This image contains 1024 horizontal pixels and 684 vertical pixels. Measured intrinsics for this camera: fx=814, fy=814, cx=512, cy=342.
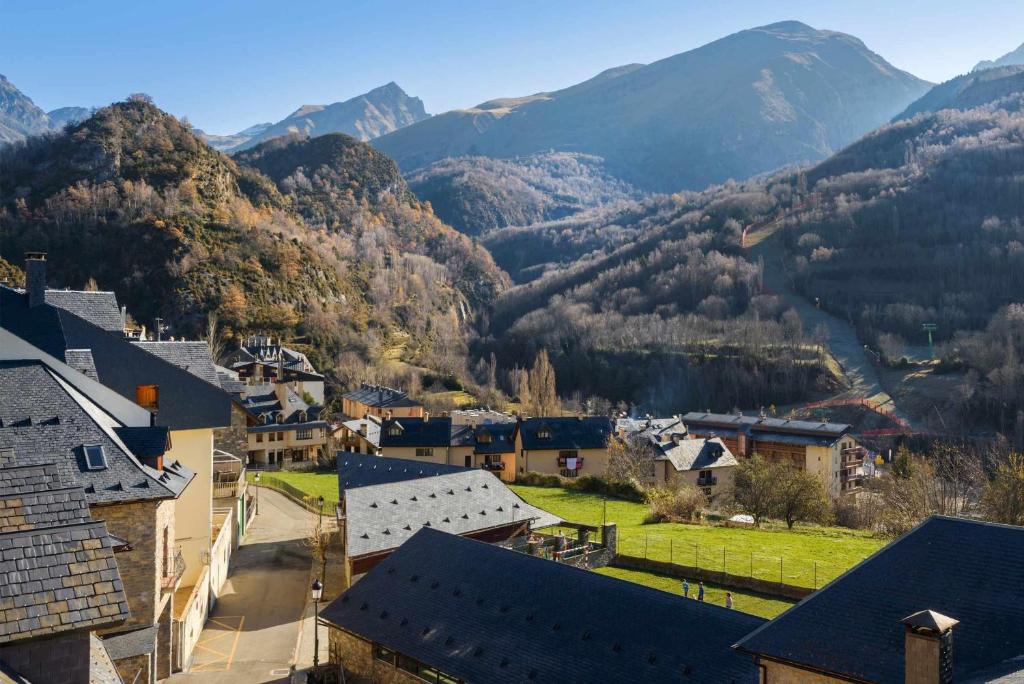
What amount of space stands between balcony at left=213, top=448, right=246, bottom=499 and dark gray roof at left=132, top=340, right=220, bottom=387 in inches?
380

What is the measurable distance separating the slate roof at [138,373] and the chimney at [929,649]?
2358 centimetres

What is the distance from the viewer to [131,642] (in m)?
19.6

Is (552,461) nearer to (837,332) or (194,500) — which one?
(194,500)

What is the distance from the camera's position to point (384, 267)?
17238cm

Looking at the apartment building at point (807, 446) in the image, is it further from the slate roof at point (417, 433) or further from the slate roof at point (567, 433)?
the slate roof at point (417, 433)

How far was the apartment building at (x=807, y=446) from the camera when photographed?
261ft

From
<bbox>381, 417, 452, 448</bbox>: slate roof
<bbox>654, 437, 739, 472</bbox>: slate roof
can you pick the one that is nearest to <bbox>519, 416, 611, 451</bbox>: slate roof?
<bbox>654, 437, 739, 472</bbox>: slate roof

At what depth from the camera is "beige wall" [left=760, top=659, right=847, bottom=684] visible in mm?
13156

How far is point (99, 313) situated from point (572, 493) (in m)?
34.5

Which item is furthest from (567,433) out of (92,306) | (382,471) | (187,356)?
(92,306)

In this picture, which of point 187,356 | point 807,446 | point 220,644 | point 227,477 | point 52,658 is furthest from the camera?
point 807,446

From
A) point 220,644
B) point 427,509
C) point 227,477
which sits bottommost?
point 220,644

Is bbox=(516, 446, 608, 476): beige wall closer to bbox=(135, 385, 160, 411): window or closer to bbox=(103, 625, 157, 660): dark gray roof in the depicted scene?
bbox=(135, 385, 160, 411): window

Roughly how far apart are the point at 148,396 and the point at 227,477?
14.0 metres
